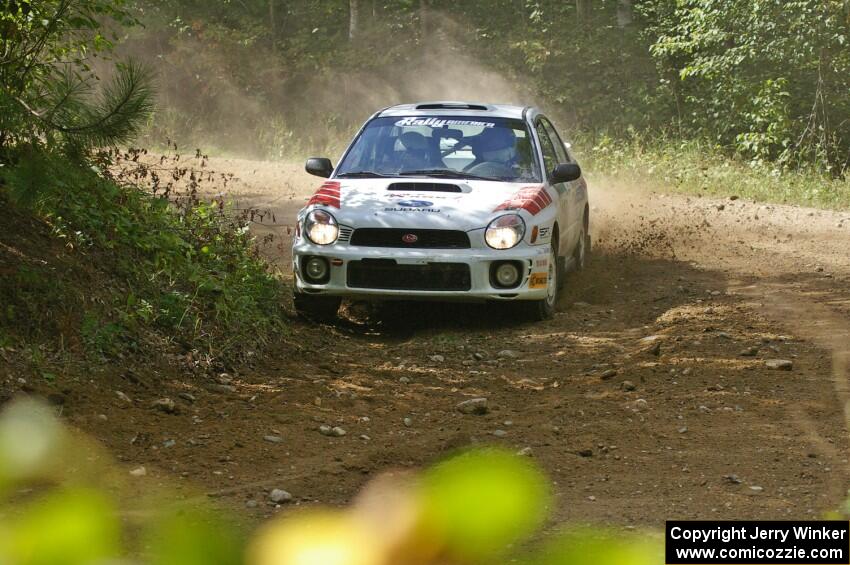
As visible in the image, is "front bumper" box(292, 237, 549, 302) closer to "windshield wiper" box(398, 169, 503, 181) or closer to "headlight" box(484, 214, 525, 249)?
"headlight" box(484, 214, 525, 249)

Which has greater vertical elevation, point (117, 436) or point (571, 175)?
point (571, 175)

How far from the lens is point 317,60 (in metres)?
30.9

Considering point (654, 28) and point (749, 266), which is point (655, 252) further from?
point (654, 28)

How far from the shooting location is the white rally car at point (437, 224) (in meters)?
8.58

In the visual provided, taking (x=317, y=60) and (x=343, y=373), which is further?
(x=317, y=60)

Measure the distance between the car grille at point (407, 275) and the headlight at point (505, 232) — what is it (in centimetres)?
30

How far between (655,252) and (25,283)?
7332 millimetres

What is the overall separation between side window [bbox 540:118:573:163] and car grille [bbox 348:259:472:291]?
2.75m

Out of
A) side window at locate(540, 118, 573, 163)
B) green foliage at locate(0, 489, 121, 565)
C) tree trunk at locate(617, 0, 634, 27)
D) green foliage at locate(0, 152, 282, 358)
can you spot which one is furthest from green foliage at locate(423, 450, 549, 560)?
tree trunk at locate(617, 0, 634, 27)

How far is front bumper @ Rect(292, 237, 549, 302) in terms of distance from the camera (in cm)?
852

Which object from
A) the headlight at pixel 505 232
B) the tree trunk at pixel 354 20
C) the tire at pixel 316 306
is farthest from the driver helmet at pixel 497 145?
the tree trunk at pixel 354 20

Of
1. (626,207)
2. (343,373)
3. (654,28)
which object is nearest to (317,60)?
(654,28)

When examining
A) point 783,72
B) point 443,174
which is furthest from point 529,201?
point 783,72

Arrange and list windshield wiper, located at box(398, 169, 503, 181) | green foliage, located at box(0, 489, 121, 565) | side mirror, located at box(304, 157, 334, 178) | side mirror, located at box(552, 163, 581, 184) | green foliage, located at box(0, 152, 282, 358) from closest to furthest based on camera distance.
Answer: green foliage, located at box(0, 489, 121, 565), green foliage, located at box(0, 152, 282, 358), windshield wiper, located at box(398, 169, 503, 181), side mirror, located at box(552, 163, 581, 184), side mirror, located at box(304, 157, 334, 178)
